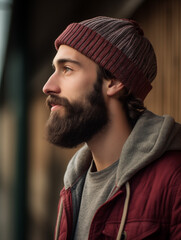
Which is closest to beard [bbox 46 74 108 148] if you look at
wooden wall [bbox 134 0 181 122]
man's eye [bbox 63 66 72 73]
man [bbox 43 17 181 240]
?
man [bbox 43 17 181 240]

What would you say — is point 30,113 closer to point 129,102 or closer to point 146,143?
point 129,102

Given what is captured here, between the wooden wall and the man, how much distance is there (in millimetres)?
380

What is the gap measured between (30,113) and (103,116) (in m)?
3.09

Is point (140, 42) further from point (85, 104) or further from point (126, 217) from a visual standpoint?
point (126, 217)

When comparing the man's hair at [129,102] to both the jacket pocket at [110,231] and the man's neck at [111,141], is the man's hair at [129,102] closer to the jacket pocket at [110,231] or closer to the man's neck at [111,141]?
the man's neck at [111,141]

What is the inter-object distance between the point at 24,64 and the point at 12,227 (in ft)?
6.41

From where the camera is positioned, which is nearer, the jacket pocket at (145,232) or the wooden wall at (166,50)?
the jacket pocket at (145,232)

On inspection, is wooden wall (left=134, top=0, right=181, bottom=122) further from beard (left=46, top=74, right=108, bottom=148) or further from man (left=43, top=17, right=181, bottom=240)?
beard (left=46, top=74, right=108, bottom=148)

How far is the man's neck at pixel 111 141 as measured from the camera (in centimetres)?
132

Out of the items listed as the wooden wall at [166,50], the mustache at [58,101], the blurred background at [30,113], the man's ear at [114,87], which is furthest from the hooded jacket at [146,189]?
the blurred background at [30,113]

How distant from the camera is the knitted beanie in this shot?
4.28 feet

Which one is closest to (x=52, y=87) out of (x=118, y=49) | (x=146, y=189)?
(x=118, y=49)

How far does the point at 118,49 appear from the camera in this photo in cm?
131

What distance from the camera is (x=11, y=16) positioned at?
10.8ft
